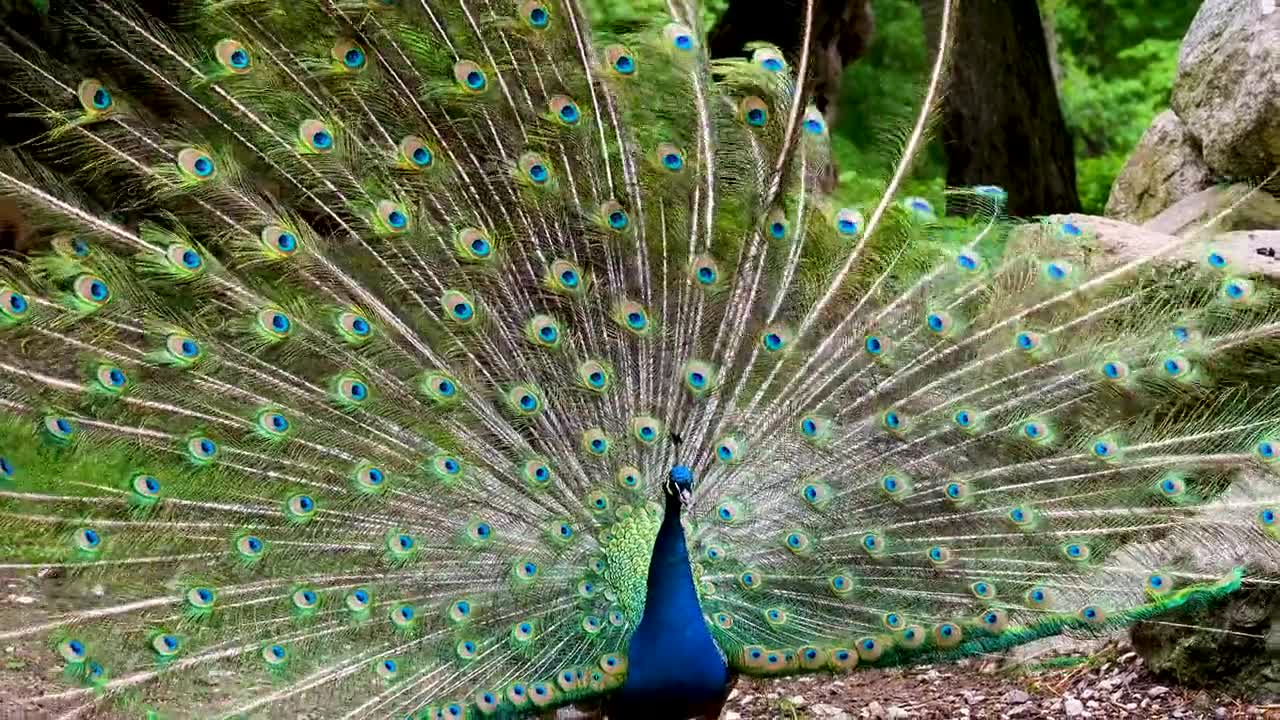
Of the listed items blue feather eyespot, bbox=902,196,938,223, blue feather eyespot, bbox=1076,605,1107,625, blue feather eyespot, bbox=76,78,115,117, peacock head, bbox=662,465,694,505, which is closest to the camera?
peacock head, bbox=662,465,694,505

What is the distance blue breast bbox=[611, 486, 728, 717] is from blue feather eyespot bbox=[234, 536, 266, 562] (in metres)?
1.09

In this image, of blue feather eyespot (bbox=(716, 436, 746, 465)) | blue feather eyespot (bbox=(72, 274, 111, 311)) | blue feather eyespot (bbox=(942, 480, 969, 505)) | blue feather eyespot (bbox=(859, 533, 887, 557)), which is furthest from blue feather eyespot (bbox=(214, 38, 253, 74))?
blue feather eyespot (bbox=(942, 480, 969, 505))

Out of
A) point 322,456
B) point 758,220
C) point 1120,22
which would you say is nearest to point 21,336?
point 322,456

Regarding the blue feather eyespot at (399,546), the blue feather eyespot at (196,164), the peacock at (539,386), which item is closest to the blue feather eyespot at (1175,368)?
the peacock at (539,386)

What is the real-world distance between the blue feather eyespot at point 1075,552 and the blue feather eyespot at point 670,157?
1584 millimetres

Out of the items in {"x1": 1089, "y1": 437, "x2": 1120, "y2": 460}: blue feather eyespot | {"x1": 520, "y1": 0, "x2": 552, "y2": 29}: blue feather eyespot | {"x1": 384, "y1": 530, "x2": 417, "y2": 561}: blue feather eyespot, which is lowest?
{"x1": 384, "y1": 530, "x2": 417, "y2": 561}: blue feather eyespot

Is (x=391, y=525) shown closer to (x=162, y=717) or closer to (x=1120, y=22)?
(x=162, y=717)

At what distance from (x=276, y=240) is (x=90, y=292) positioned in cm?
52

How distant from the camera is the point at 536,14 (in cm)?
388

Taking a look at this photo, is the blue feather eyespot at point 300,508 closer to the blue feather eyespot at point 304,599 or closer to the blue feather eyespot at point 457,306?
the blue feather eyespot at point 304,599

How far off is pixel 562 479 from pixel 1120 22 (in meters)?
9.89

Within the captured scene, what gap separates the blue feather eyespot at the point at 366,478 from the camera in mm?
3949

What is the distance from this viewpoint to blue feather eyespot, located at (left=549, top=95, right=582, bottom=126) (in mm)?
3982

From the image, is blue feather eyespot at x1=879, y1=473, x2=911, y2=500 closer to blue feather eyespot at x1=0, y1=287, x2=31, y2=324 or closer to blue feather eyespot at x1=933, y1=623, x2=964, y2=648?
blue feather eyespot at x1=933, y1=623, x2=964, y2=648
